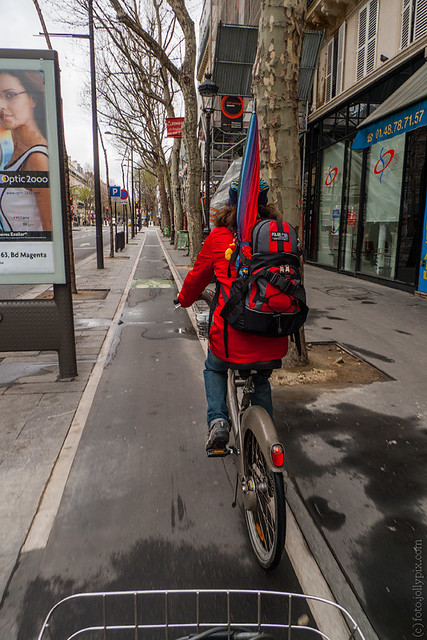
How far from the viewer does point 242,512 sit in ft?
9.91

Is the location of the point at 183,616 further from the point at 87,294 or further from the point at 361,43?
the point at 361,43

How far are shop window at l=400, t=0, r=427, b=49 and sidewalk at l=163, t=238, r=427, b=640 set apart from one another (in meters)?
8.07

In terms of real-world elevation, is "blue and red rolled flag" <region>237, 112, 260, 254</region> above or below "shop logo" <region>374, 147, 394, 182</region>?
below

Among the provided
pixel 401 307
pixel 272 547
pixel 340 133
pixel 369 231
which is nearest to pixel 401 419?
pixel 272 547

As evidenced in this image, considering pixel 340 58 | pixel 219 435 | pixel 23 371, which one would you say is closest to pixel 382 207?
pixel 340 58

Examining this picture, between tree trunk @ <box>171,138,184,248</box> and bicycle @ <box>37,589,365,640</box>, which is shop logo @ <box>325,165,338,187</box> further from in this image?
bicycle @ <box>37,589,365,640</box>

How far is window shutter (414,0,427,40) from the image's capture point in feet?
33.6

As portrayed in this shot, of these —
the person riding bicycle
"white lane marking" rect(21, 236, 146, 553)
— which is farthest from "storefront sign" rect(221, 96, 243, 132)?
the person riding bicycle

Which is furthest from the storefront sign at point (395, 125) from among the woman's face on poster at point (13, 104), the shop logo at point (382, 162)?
the woman's face on poster at point (13, 104)

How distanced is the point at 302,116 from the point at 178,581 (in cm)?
1903

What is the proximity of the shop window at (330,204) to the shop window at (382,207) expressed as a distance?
2.34 meters

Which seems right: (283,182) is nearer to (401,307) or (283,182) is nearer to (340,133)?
(401,307)

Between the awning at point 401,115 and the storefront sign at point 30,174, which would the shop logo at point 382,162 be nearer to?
the awning at point 401,115

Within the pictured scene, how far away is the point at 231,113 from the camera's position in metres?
18.0
